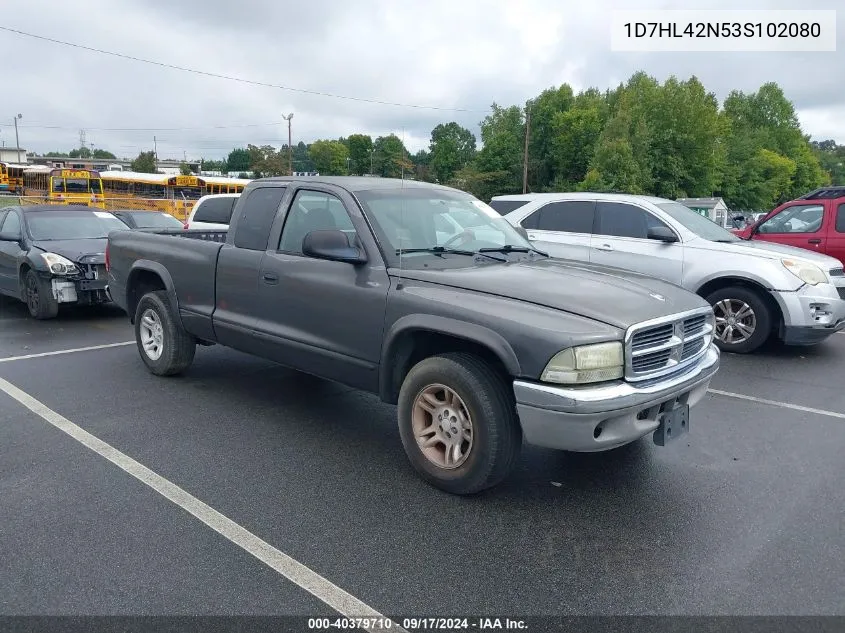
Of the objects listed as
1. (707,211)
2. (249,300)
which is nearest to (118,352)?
(249,300)

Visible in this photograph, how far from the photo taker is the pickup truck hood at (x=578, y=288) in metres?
3.63

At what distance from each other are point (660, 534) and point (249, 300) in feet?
10.9

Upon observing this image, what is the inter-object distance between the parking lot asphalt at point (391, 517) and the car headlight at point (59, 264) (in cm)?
348

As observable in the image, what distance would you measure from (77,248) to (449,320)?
7.43 m

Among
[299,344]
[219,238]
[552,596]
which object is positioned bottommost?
[552,596]

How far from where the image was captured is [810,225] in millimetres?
10367

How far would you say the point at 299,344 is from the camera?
4.73 m

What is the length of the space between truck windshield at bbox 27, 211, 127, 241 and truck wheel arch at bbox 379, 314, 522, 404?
22.9ft

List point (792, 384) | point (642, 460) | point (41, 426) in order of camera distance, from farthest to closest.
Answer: point (792, 384), point (41, 426), point (642, 460)

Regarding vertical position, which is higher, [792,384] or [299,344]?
[299,344]

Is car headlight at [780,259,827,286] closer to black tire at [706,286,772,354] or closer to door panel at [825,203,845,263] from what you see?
black tire at [706,286,772,354]

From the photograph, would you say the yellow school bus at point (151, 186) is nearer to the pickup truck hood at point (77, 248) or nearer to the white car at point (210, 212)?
the white car at point (210, 212)

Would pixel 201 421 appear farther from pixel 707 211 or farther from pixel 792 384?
pixel 707 211

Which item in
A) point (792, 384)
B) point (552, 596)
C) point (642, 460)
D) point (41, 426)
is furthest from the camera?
point (792, 384)
